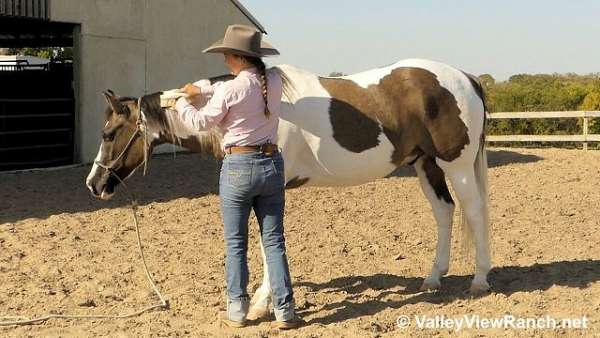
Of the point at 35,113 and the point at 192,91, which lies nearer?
the point at 192,91

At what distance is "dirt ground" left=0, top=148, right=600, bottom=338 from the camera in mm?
4344

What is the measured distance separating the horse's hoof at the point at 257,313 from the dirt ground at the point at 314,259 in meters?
0.13

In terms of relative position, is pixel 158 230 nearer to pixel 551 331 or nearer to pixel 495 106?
pixel 551 331

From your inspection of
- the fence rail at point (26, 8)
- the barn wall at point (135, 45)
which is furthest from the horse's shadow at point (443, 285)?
the barn wall at point (135, 45)

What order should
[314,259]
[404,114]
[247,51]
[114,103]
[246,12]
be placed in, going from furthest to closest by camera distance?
1. [246,12]
2. [314,259]
3. [404,114]
4. [114,103]
5. [247,51]

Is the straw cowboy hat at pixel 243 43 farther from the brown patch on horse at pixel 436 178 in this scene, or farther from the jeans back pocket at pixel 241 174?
the brown patch on horse at pixel 436 178

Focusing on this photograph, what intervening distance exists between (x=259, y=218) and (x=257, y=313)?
64 centimetres

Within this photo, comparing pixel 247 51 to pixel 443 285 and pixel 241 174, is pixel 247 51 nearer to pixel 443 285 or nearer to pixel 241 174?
pixel 241 174

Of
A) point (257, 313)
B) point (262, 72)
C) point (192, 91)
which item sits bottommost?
point (257, 313)

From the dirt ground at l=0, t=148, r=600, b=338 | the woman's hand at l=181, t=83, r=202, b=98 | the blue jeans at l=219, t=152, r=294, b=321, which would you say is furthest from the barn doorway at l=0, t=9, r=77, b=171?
the blue jeans at l=219, t=152, r=294, b=321

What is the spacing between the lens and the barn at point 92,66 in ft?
40.3

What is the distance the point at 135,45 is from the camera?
13.7 m

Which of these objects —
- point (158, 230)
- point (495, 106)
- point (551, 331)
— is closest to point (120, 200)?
point (158, 230)

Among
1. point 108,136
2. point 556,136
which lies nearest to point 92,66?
point 108,136
